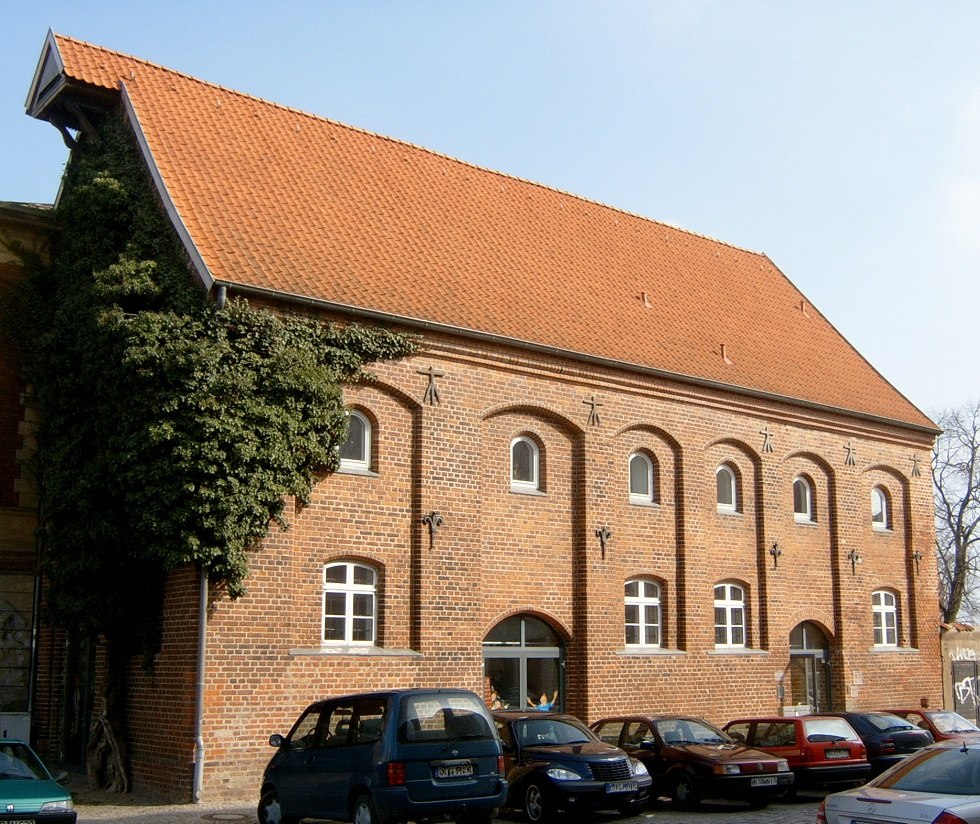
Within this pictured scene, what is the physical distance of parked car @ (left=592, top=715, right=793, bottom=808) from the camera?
16.4 m

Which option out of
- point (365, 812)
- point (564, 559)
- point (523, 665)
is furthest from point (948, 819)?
point (564, 559)

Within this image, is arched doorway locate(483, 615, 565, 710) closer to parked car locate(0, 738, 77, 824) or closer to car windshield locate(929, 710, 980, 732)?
car windshield locate(929, 710, 980, 732)

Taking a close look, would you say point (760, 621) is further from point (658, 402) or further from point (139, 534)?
point (139, 534)

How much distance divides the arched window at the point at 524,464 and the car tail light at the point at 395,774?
9605 mm

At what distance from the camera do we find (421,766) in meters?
12.7

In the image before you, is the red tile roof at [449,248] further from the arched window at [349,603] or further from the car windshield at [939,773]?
the car windshield at [939,773]

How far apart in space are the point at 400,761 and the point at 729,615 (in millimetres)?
13910

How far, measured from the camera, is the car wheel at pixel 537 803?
587 inches

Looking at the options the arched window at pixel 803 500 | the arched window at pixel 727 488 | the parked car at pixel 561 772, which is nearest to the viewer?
the parked car at pixel 561 772

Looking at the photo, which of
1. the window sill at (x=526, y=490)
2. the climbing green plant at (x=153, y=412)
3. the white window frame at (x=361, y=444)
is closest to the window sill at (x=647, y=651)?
the window sill at (x=526, y=490)

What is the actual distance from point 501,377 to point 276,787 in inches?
A: 362

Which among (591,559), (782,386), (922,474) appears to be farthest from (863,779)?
(922,474)

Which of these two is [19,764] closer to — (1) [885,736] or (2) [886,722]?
(1) [885,736]

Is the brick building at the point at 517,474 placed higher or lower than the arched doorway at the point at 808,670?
higher
